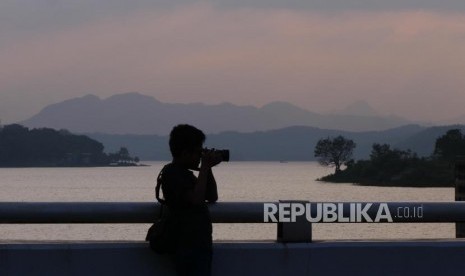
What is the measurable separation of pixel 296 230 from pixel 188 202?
1374 mm

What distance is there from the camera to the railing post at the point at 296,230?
25.2 feet

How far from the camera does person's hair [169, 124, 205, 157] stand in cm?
670

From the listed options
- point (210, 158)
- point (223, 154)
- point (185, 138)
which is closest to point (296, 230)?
point (223, 154)

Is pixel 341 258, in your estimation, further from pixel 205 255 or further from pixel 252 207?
pixel 205 255

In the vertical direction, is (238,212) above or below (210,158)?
below

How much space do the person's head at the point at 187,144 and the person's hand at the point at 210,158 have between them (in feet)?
0.21

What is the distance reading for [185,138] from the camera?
264 inches

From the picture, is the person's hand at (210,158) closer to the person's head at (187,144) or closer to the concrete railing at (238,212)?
the person's head at (187,144)

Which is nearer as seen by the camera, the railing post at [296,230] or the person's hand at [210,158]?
the person's hand at [210,158]

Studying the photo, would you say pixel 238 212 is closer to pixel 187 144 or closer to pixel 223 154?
pixel 223 154

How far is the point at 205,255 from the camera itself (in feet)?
22.2

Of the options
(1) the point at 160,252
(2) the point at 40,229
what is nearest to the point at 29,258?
(1) the point at 160,252

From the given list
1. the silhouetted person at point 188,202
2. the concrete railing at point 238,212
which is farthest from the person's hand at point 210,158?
the concrete railing at point 238,212

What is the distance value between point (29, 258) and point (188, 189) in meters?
1.46
